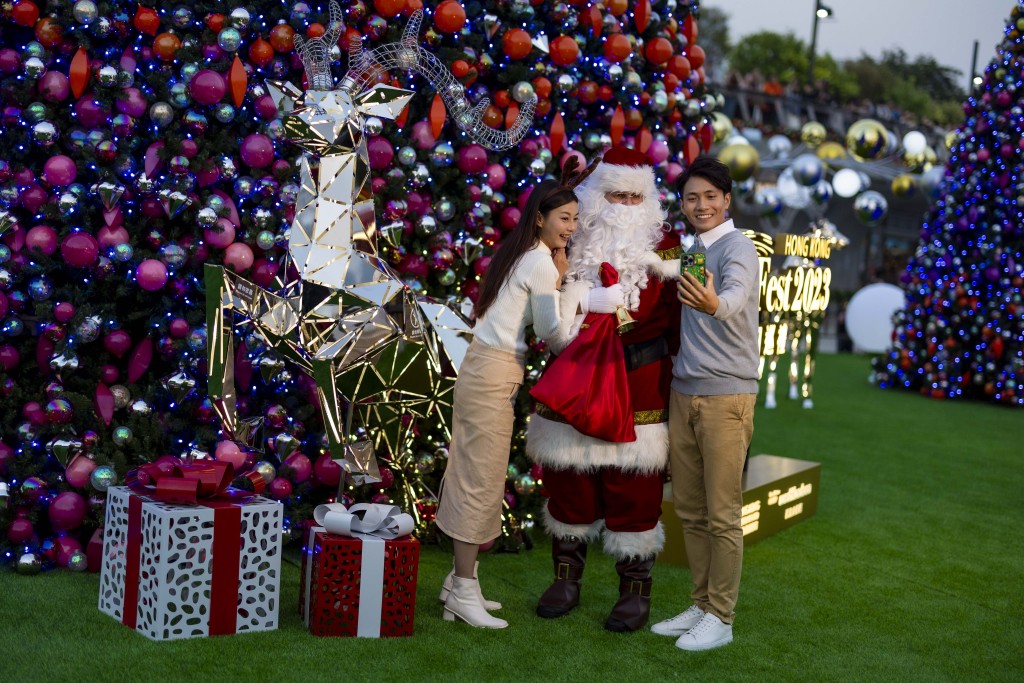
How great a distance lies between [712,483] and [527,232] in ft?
3.55

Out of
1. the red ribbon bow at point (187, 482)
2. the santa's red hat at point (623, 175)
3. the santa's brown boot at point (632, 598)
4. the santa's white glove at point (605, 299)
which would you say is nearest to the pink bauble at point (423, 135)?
the santa's red hat at point (623, 175)

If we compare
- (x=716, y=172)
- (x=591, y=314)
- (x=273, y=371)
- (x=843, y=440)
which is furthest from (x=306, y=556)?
(x=843, y=440)

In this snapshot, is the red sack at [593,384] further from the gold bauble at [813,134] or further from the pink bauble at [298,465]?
the gold bauble at [813,134]

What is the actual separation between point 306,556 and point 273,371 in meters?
0.83

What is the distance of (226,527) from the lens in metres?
3.23

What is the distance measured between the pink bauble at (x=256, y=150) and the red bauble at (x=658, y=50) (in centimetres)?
207

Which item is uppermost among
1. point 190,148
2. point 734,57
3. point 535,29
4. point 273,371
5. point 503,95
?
point 734,57

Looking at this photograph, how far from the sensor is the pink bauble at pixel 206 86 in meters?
3.90

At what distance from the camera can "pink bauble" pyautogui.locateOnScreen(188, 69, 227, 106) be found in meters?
3.90

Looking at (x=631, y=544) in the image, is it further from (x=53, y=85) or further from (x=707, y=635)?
(x=53, y=85)

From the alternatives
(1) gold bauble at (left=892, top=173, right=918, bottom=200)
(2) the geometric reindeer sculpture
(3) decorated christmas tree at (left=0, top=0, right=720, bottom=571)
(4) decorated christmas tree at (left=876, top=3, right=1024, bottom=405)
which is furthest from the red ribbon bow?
(1) gold bauble at (left=892, top=173, right=918, bottom=200)

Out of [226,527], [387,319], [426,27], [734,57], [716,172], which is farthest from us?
[734,57]

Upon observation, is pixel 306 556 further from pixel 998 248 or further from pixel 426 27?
pixel 998 248

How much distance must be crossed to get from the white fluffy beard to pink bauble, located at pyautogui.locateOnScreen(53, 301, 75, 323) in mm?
1961
